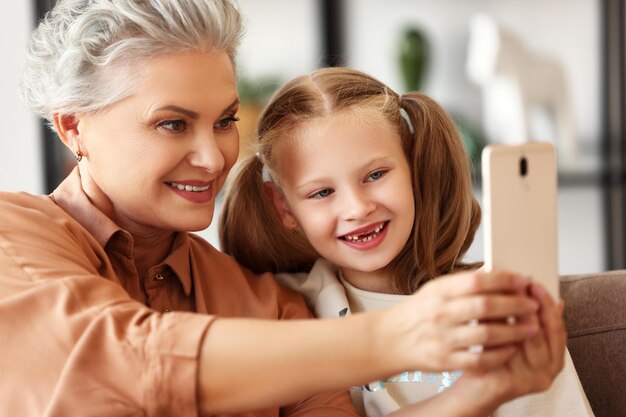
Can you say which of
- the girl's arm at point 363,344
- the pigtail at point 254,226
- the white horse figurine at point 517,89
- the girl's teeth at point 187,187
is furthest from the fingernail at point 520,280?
the white horse figurine at point 517,89

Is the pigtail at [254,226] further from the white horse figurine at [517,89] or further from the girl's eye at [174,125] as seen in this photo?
the white horse figurine at [517,89]

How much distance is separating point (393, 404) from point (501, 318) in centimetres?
51

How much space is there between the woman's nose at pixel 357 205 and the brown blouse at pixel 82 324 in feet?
0.95

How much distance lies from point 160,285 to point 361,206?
1.15 feet

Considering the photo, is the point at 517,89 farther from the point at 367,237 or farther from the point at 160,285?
the point at 160,285

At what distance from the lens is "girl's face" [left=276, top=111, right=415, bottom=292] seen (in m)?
1.56

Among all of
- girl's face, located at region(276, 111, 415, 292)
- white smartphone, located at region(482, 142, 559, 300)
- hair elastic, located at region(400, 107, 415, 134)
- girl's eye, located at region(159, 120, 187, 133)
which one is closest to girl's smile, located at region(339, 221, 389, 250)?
girl's face, located at region(276, 111, 415, 292)

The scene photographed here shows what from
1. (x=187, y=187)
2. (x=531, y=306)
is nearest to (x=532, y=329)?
(x=531, y=306)

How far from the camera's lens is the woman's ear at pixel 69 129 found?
1488mm

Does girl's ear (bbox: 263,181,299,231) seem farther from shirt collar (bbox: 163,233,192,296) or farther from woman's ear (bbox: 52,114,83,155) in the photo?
woman's ear (bbox: 52,114,83,155)

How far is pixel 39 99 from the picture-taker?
1518mm

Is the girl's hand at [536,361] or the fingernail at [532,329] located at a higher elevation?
the fingernail at [532,329]

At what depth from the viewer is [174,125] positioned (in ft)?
4.66

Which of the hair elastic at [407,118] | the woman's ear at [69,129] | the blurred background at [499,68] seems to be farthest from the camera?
the blurred background at [499,68]
